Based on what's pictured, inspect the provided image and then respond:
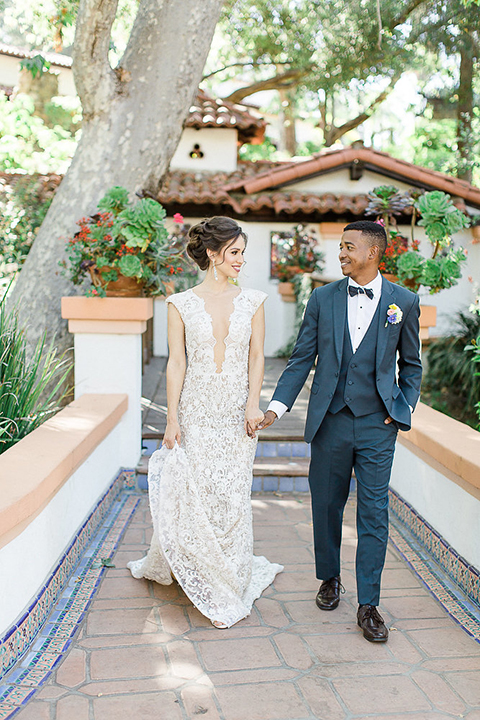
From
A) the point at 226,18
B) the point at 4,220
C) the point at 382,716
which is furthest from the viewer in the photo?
the point at 226,18

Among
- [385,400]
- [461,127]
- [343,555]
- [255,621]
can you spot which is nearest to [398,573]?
[343,555]

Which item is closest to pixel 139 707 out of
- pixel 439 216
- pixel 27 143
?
pixel 439 216

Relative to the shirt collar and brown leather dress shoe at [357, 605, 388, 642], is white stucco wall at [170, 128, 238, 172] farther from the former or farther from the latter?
brown leather dress shoe at [357, 605, 388, 642]

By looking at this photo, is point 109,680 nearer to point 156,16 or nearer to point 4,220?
point 156,16

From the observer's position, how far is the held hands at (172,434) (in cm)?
356

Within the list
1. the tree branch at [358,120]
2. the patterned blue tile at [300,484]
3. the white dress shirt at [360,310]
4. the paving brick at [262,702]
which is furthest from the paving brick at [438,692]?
the tree branch at [358,120]

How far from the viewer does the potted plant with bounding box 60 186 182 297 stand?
5.30 meters

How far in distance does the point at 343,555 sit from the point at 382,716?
1677 millimetres

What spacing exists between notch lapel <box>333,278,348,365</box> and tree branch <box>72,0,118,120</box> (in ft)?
13.7

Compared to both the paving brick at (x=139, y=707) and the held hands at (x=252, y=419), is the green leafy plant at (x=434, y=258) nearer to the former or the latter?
the held hands at (x=252, y=419)

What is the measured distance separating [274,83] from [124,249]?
45.6 feet

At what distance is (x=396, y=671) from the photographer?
116 inches

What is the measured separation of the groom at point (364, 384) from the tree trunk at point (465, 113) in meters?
12.8

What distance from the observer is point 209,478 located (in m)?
3.54
